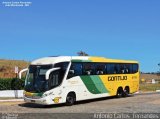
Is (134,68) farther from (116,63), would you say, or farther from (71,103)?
(71,103)

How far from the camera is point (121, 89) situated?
32625 millimetres

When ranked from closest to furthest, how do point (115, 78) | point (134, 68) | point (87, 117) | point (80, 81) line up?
point (87, 117) → point (80, 81) → point (115, 78) → point (134, 68)

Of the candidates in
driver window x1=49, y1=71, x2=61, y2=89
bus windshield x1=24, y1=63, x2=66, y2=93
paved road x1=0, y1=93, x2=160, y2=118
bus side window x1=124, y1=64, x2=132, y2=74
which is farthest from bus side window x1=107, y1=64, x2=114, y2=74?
driver window x1=49, y1=71, x2=61, y2=89

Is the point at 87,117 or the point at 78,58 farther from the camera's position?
the point at 78,58

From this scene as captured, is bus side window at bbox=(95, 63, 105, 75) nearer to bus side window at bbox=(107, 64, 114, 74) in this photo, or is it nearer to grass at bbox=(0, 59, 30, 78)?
bus side window at bbox=(107, 64, 114, 74)

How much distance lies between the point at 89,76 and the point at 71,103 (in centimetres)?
290

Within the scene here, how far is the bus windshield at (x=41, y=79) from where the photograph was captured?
79.9 ft

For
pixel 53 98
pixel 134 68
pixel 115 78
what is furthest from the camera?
pixel 134 68

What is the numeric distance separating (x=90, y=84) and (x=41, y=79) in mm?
4761

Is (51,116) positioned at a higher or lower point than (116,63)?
lower

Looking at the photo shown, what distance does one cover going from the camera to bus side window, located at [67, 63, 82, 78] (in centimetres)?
2605

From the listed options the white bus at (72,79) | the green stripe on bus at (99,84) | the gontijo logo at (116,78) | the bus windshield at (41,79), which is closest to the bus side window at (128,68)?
the white bus at (72,79)

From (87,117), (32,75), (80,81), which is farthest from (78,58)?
(87,117)

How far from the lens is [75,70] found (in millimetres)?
26547
